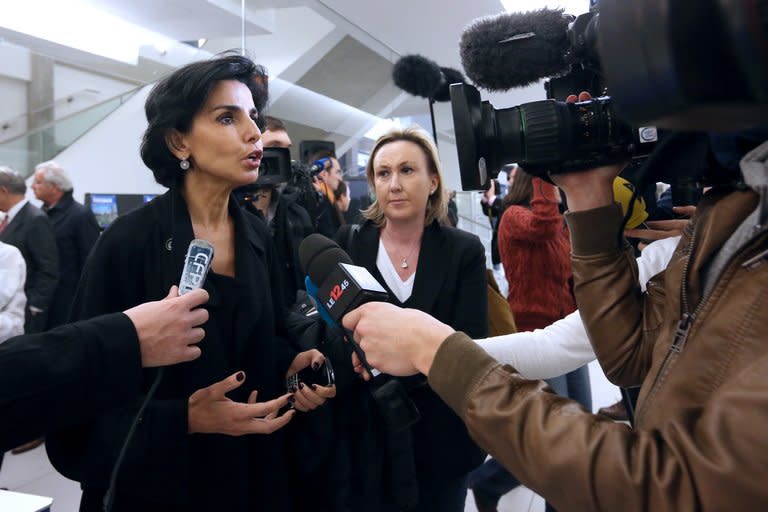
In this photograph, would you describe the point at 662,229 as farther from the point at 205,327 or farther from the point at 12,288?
the point at 12,288

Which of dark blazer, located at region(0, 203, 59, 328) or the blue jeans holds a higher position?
dark blazer, located at region(0, 203, 59, 328)

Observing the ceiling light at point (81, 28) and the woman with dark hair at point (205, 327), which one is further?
the ceiling light at point (81, 28)

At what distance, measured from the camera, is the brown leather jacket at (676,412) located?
432mm

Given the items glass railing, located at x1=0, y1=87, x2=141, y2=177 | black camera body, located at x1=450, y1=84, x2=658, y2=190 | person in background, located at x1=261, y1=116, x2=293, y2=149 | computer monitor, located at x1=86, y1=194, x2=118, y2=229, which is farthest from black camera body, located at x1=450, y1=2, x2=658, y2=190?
glass railing, located at x1=0, y1=87, x2=141, y2=177

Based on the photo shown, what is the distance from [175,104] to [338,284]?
572mm

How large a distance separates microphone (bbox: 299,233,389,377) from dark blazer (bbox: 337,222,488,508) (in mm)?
536

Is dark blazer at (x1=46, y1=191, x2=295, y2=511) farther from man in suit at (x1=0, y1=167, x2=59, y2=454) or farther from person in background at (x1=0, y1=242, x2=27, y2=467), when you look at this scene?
man in suit at (x1=0, y1=167, x2=59, y2=454)

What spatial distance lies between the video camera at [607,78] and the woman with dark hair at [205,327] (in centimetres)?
54

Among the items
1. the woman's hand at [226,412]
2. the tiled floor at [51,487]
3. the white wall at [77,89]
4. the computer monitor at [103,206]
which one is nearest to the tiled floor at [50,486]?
the tiled floor at [51,487]

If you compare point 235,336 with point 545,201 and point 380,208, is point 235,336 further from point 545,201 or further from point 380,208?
point 545,201

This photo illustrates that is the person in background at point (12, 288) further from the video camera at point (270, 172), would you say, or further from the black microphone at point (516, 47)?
the black microphone at point (516, 47)

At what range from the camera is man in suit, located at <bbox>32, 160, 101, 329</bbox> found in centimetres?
325

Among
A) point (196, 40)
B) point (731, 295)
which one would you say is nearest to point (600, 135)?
point (731, 295)

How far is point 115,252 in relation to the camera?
0.96m
